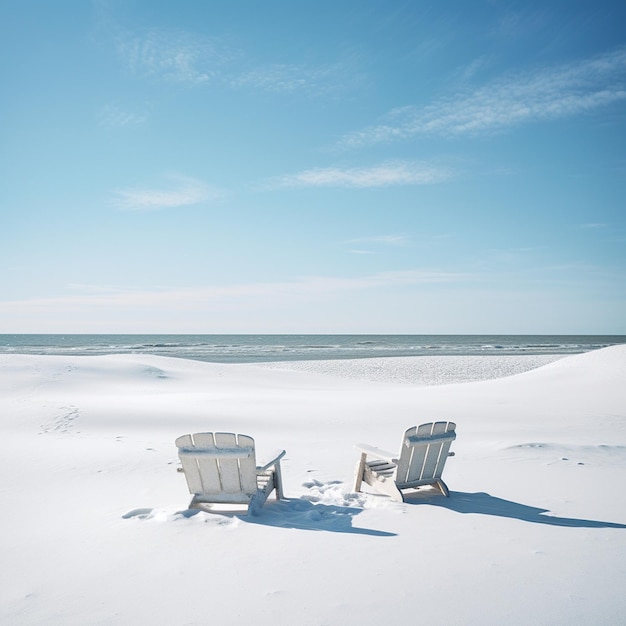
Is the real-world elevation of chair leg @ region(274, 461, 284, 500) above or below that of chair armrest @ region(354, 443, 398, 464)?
below

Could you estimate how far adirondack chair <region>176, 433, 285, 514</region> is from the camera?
5230 millimetres

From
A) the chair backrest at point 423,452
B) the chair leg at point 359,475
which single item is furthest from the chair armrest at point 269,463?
the chair backrest at point 423,452

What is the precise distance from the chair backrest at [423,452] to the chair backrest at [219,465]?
1596 millimetres

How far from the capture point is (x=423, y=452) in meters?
5.91

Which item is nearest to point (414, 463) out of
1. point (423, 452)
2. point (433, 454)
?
point (423, 452)

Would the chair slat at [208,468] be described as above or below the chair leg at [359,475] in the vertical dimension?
above

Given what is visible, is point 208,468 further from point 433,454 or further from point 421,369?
point 421,369

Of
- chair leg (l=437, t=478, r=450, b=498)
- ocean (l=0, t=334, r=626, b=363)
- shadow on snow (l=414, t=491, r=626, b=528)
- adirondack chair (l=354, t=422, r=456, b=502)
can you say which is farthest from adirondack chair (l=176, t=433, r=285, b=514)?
ocean (l=0, t=334, r=626, b=363)

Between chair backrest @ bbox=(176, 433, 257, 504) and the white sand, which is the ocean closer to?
the white sand

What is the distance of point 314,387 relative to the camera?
69.6 feet

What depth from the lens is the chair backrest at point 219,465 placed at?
5.23 m

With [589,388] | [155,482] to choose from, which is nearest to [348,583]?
[155,482]

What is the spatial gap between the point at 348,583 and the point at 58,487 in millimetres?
4306

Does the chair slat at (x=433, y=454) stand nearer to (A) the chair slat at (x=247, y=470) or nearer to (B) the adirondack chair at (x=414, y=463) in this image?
(B) the adirondack chair at (x=414, y=463)
